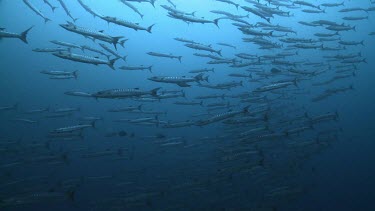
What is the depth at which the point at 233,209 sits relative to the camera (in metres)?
12.3

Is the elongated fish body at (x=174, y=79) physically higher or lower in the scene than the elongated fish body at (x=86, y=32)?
lower

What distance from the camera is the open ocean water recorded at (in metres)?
9.24

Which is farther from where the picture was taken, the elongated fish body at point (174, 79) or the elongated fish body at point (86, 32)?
the elongated fish body at point (174, 79)

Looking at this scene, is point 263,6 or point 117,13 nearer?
point 263,6

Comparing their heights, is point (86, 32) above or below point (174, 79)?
above

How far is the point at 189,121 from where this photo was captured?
947 centimetres

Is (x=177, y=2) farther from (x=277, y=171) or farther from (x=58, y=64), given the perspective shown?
(x=277, y=171)

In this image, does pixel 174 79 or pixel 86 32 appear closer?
pixel 86 32

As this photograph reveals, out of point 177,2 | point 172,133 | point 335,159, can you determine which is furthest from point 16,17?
point 335,159

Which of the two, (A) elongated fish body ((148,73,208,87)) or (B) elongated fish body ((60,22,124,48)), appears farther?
(A) elongated fish body ((148,73,208,87))

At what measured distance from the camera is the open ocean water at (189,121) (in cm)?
924

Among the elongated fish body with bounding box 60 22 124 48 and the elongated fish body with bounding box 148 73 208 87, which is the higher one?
the elongated fish body with bounding box 60 22 124 48

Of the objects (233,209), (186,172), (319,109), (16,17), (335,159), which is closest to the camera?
(233,209)

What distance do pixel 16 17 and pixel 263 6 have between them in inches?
718
